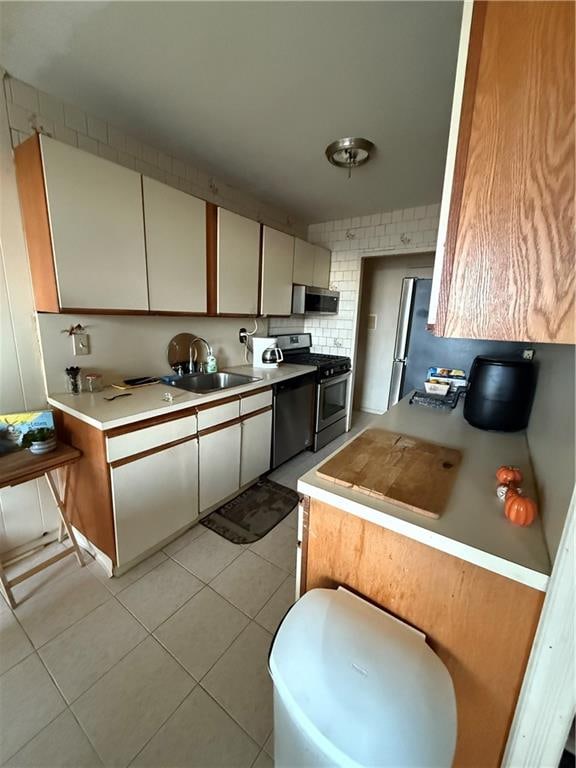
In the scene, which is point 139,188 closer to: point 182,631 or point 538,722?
point 182,631

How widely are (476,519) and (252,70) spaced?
205 centimetres

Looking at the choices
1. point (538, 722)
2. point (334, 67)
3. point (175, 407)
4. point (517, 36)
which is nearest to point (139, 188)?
point (334, 67)

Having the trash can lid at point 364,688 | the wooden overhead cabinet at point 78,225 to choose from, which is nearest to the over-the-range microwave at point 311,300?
the wooden overhead cabinet at point 78,225

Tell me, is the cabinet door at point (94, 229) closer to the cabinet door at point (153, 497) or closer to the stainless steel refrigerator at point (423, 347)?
the cabinet door at point (153, 497)

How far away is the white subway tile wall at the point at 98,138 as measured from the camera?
160 cm

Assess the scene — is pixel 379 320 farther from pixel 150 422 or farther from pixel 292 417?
pixel 150 422

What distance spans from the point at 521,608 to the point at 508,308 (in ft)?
2.37

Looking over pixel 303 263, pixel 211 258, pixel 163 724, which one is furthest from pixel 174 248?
pixel 163 724

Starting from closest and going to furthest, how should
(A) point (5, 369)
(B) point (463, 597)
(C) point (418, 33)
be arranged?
1. (B) point (463, 597)
2. (C) point (418, 33)
3. (A) point (5, 369)

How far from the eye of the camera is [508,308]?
0.54 meters

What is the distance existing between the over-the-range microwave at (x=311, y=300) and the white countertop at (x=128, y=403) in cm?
134

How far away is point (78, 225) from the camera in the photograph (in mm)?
1585

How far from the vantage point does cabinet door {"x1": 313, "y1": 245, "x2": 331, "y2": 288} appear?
354 cm

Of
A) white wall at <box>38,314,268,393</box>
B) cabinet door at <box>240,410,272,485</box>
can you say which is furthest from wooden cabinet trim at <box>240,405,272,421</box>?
white wall at <box>38,314,268,393</box>
